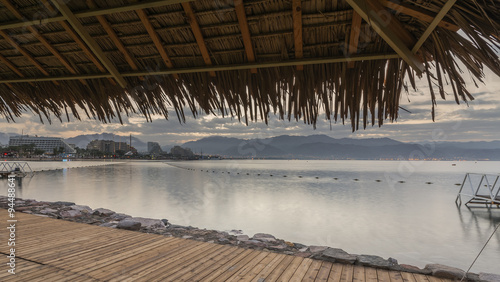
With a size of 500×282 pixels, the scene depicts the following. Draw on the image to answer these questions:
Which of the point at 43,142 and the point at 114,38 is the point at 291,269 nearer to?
the point at 114,38

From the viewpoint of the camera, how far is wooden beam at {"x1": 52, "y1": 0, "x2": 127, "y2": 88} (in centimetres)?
185

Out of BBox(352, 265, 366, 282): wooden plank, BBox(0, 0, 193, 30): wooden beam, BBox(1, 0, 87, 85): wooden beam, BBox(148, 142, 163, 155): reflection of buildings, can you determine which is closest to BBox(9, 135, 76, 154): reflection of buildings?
BBox(148, 142, 163, 155): reflection of buildings

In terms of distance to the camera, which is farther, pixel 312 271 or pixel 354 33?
pixel 312 271

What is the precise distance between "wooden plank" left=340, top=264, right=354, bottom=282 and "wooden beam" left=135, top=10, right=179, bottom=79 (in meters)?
2.29

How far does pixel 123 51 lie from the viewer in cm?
224

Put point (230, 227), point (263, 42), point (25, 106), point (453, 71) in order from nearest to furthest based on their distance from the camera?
point (453, 71) < point (263, 42) < point (25, 106) < point (230, 227)

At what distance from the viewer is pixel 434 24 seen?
1.39m

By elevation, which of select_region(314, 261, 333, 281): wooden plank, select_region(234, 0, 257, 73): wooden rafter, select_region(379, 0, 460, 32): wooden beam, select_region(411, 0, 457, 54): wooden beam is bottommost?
select_region(314, 261, 333, 281): wooden plank

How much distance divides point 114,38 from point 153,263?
6.29 feet

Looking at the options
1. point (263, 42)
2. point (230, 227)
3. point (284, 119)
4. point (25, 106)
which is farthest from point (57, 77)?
point (230, 227)

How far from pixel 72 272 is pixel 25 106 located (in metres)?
2.71

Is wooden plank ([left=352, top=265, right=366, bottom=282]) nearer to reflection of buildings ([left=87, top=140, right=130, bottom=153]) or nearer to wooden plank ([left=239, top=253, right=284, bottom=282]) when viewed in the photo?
wooden plank ([left=239, top=253, right=284, bottom=282])

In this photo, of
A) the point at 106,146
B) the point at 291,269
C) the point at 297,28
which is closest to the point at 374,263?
the point at 291,269

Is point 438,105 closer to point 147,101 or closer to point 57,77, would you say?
point 147,101
